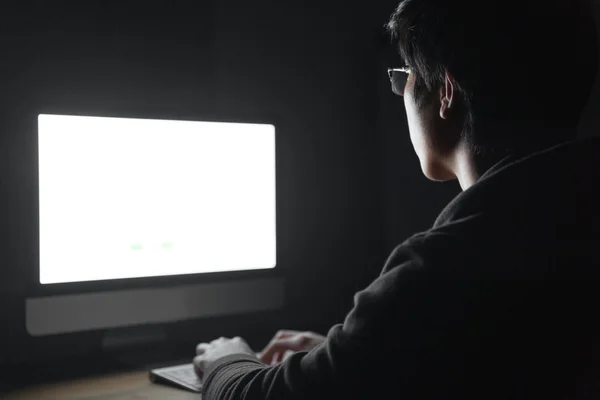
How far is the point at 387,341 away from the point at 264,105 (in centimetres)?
111

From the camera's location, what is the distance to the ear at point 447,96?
81 cm

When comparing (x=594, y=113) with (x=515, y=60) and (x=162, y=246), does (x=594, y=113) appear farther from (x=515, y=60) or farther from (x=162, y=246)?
(x=162, y=246)

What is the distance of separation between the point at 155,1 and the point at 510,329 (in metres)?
1.20

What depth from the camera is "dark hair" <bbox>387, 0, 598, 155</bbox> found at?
0.75 metres

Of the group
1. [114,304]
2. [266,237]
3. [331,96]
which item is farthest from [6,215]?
[331,96]

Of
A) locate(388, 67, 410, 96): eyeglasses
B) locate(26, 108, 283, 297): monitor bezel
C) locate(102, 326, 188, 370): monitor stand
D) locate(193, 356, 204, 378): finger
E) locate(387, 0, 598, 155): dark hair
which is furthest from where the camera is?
locate(102, 326, 188, 370): monitor stand

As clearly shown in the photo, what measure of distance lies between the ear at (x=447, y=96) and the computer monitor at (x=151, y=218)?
66 cm

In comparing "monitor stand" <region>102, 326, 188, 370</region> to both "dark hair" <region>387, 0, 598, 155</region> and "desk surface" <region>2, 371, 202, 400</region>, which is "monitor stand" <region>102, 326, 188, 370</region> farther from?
"dark hair" <region>387, 0, 598, 155</region>

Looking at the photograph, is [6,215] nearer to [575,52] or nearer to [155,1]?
[155,1]

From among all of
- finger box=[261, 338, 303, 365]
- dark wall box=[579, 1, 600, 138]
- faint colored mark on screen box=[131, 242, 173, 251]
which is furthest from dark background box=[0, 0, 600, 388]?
finger box=[261, 338, 303, 365]

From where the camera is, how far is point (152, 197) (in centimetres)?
133

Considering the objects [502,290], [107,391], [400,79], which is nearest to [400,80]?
[400,79]

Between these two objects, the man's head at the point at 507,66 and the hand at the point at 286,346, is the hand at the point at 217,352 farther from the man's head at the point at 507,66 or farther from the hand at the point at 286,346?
the man's head at the point at 507,66

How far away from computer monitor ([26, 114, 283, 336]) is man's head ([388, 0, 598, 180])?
65cm
